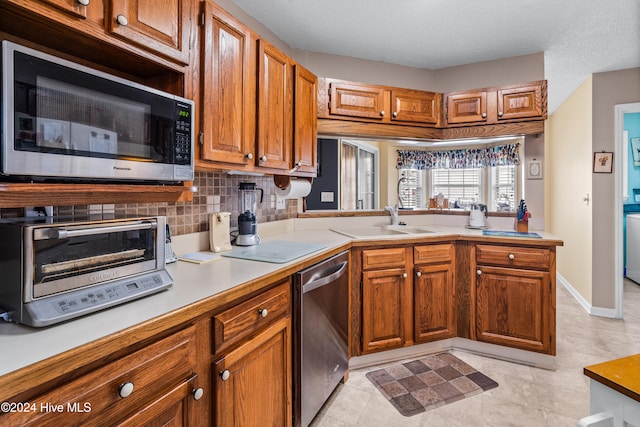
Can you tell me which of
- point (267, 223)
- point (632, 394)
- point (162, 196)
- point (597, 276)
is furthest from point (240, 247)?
point (597, 276)

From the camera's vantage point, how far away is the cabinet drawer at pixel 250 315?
3.73ft

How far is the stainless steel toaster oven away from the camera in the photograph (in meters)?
0.79

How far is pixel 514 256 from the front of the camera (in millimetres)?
2416

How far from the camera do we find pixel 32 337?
2.48 ft

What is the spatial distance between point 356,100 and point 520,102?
1.34 m

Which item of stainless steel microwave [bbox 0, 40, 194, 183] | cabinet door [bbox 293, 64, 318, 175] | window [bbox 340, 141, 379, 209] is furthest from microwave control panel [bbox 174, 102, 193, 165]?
window [bbox 340, 141, 379, 209]

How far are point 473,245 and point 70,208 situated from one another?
2495 mm

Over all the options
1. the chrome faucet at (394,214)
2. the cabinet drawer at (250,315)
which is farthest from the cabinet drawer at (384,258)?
the cabinet drawer at (250,315)

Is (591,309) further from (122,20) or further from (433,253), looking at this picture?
(122,20)

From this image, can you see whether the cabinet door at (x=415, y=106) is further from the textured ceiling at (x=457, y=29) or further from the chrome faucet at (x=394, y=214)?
the chrome faucet at (x=394, y=214)

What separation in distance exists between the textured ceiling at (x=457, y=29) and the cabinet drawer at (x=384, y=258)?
64.0 inches

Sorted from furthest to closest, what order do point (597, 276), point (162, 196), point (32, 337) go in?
point (597, 276) < point (162, 196) < point (32, 337)

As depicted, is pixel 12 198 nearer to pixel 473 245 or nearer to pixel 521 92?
pixel 473 245

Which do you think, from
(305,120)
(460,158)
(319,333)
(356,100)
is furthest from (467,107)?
(319,333)
